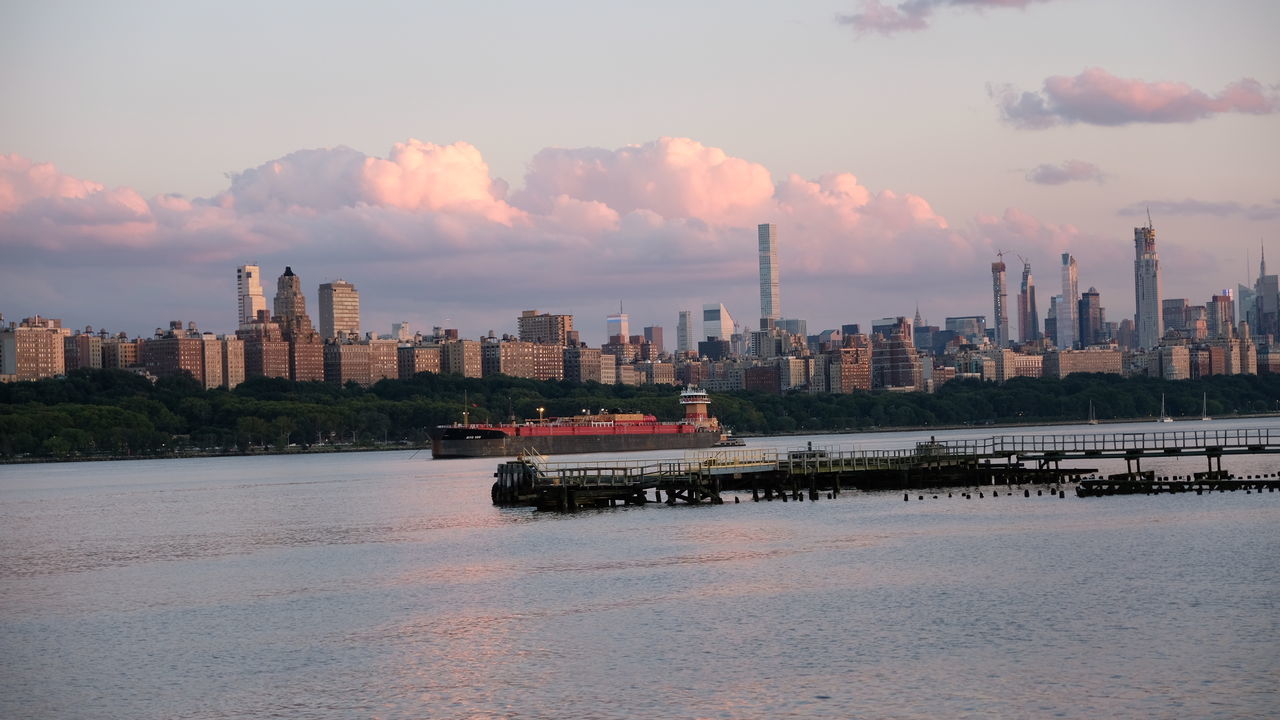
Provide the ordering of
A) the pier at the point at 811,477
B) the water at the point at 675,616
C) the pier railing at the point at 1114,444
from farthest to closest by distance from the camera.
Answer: the pier railing at the point at 1114,444 < the pier at the point at 811,477 < the water at the point at 675,616

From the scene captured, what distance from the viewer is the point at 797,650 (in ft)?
128

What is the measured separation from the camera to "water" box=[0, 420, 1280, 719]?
34.4 meters

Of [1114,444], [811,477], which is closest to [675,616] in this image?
[811,477]

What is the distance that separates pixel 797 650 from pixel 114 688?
16682mm

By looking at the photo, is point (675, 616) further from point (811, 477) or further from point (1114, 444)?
point (1114, 444)

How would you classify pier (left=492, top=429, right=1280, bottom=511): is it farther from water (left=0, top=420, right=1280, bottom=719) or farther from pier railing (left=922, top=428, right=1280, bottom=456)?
water (left=0, top=420, right=1280, bottom=719)

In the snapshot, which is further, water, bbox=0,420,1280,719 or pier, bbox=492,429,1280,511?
pier, bbox=492,429,1280,511

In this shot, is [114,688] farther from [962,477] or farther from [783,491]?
[962,477]

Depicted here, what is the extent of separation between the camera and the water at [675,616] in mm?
34375

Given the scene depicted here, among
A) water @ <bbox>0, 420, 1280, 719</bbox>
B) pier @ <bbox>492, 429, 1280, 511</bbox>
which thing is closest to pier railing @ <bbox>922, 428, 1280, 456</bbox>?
pier @ <bbox>492, 429, 1280, 511</bbox>

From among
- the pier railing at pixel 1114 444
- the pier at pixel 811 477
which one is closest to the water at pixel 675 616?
the pier at pixel 811 477

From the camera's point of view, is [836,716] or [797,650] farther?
[797,650]

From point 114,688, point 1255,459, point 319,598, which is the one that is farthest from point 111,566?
point 1255,459

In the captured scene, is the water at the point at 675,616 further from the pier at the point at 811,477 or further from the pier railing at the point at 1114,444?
the pier railing at the point at 1114,444
